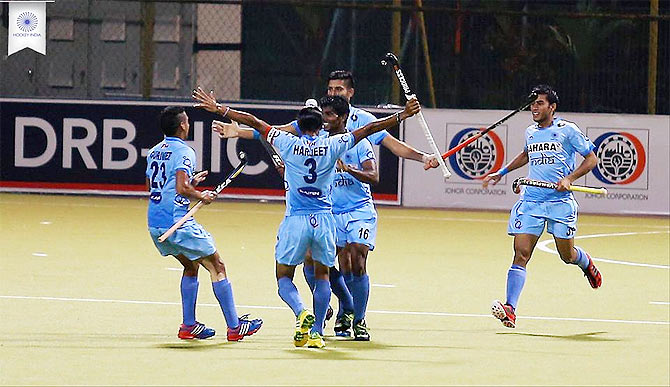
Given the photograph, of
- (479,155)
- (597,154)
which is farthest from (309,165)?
(597,154)

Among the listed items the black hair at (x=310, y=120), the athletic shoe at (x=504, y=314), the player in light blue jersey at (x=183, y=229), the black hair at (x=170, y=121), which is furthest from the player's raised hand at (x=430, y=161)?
the black hair at (x=170, y=121)

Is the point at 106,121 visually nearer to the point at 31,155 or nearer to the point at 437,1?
the point at 31,155

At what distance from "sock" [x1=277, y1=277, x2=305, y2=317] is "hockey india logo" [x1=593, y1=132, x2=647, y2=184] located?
1213 centimetres

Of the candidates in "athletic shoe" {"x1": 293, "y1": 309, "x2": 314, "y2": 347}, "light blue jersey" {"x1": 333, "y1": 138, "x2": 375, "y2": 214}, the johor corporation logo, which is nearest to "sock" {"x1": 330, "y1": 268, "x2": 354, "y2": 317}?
"light blue jersey" {"x1": 333, "y1": 138, "x2": 375, "y2": 214}

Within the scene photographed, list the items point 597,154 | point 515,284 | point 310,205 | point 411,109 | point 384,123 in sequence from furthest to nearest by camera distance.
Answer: point 597,154 → point 515,284 → point 310,205 → point 384,123 → point 411,109

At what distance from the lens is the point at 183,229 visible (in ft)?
35.2

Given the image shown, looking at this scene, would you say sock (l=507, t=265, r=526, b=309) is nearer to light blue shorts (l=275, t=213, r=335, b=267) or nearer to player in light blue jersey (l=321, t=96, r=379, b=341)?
player in light blue jersey (l=321, t=96, r=379, b=341)

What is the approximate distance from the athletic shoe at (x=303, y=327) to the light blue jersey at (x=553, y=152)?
300 centimetres

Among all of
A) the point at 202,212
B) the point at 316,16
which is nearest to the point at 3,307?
the point at 202,212

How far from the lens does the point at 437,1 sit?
28.8 meters

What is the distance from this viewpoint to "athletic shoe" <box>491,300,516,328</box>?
11.5 m

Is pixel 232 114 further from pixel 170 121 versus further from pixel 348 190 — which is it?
pixel 348 190

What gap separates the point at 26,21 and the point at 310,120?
639 inches

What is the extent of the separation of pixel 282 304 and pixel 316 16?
1658cm
